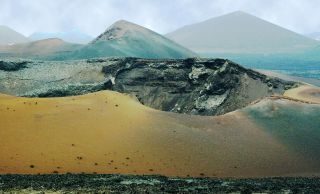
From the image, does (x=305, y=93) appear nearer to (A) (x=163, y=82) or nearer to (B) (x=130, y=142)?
(A) (x=163, y=82)

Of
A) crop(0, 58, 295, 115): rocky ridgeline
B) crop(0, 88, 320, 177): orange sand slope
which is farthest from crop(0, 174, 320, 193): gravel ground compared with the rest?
crop(0, 58, 295, 115): rocky ridgeline

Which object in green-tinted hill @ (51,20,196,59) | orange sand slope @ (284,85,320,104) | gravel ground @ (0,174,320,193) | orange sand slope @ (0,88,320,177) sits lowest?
gravel ground @ (0,174,320,193)

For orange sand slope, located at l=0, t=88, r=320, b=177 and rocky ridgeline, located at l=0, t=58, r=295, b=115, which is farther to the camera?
rocky ridgeline, located at l=0, t=58, r=295, b=115

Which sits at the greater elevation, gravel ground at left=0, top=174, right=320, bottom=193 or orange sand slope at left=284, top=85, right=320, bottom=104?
orange sand slope at left=284, top=85, right=320, bottom=104

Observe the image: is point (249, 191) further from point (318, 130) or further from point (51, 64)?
point (51, 64)

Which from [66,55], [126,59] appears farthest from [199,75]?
[66,55]

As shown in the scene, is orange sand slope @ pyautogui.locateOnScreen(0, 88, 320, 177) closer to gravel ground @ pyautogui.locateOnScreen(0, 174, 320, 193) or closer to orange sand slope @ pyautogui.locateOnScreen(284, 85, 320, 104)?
gravel ground @ pyautogui.locateOnScreen(0, 174, 320, 193)

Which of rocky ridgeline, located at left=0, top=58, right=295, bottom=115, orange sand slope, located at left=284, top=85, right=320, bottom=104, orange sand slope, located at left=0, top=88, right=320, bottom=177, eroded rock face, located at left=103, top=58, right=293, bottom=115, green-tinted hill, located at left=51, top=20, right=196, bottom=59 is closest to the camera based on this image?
orange sand slope, located at left=0, top=88, right=320, bottom=177
